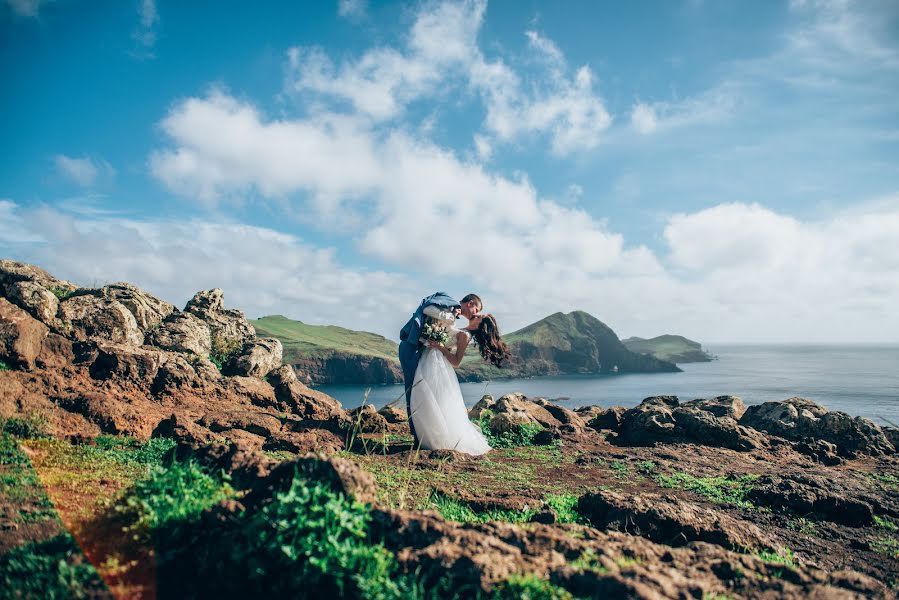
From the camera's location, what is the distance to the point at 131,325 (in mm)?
13438

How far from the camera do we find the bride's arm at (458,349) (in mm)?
10328

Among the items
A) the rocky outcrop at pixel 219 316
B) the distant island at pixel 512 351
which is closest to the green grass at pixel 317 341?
the distant island at pixel 512 351

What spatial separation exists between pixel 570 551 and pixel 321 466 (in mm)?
2006

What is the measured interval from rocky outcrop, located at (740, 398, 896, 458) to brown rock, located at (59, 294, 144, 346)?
18.8m

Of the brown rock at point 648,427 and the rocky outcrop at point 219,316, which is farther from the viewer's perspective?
the rocky outcrop at point 219,316

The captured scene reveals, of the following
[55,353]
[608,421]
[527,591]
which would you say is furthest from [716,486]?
[55,353]

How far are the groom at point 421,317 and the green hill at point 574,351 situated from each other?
127 meters

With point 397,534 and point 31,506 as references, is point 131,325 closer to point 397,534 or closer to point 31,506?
point 31,506

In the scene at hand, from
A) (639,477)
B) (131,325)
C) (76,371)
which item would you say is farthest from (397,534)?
(131,325)

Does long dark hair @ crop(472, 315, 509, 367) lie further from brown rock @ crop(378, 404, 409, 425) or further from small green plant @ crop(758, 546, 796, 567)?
small green plant @ crop(758, 546, 796, 567)

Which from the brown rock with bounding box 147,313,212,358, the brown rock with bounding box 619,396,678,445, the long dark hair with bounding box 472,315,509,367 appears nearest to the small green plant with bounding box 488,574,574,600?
the long dark hair with bounding box 472,315,509,367

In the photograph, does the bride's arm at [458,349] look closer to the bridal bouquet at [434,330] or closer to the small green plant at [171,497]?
the bridal bouquet at [434,330]

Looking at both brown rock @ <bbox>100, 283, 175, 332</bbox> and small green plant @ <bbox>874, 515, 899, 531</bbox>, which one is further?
brown rock @ <bbox>100, 283, 175, 332</bbox>

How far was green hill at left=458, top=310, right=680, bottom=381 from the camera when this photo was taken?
146 metres
